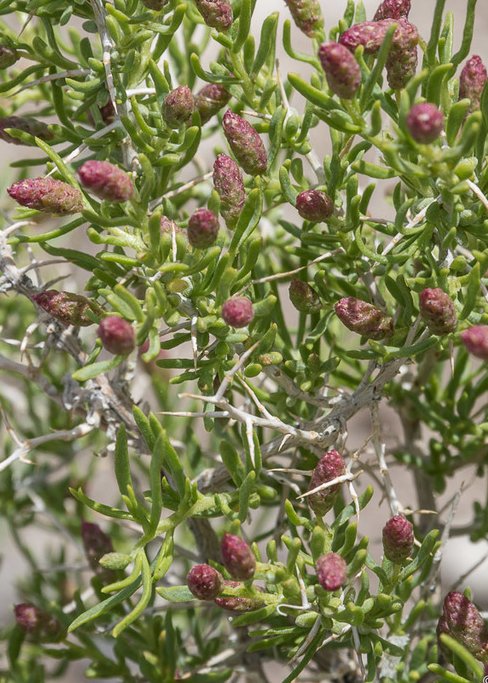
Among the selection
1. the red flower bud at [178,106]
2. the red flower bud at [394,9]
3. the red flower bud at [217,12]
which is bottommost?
the red flower bud at [178,106]

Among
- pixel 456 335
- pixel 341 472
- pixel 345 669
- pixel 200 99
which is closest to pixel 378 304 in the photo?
pixel 456 335

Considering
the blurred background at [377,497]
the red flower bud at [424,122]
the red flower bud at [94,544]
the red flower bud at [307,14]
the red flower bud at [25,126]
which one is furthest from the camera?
the blurred background at [377,497]

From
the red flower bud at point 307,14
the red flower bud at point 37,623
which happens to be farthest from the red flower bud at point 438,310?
the red flower bud at point 37,623

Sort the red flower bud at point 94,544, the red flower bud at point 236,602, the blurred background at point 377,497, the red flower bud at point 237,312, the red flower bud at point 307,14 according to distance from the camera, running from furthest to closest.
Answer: the blurred background at point 377,497, the red flower bud at point 94,544, the red flower bud at point 307,14, the red flower bud at point 236,602, the red flower bud at point 237,312

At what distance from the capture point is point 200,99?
127 cm

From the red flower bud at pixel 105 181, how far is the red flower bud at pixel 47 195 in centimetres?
10

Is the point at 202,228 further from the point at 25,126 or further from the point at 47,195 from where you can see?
the point at 25,126

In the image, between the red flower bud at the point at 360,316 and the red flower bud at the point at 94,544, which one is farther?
the red flower bud at the point at 94,544

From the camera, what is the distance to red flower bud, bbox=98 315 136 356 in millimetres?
905

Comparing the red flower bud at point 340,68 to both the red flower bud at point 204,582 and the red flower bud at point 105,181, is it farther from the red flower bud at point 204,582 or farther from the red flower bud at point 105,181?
the red flower bud at point 204,582

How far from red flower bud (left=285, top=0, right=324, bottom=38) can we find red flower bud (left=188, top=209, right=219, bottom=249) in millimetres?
357

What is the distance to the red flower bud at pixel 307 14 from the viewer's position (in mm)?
1188

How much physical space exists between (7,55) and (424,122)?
67cm

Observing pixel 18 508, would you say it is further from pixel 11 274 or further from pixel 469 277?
pixel 469 277
